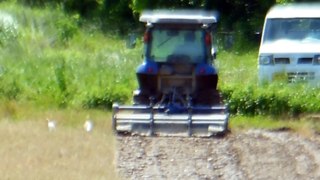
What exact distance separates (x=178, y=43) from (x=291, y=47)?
13.5 ft

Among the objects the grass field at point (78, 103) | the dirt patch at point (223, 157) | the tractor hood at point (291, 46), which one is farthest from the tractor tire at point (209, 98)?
the tractor hood at point (291, 46)

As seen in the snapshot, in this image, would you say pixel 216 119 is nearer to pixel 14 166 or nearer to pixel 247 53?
pixel 14 166

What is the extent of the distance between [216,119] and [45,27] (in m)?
25.9

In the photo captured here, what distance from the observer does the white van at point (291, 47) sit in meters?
22.4

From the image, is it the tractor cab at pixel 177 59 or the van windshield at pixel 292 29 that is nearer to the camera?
the tractor cab at pixel 177 59

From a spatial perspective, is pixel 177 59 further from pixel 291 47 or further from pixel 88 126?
pixel 291 47

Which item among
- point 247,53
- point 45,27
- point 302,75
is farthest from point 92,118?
point 45,27

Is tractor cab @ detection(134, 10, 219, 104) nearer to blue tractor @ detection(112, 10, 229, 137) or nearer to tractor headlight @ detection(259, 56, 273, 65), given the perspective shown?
blue tractor @ detection(112, 10, 229, 137)

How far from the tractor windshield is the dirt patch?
244cm

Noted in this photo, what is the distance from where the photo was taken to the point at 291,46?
2312cm

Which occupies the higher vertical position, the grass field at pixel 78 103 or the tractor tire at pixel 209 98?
the tractor tire at pixel 209 98

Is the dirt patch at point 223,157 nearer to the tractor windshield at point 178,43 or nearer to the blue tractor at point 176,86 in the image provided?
the blue tractor at point 176,86

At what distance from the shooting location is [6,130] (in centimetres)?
Answer: 1742

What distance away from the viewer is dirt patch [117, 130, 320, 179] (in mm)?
13656
